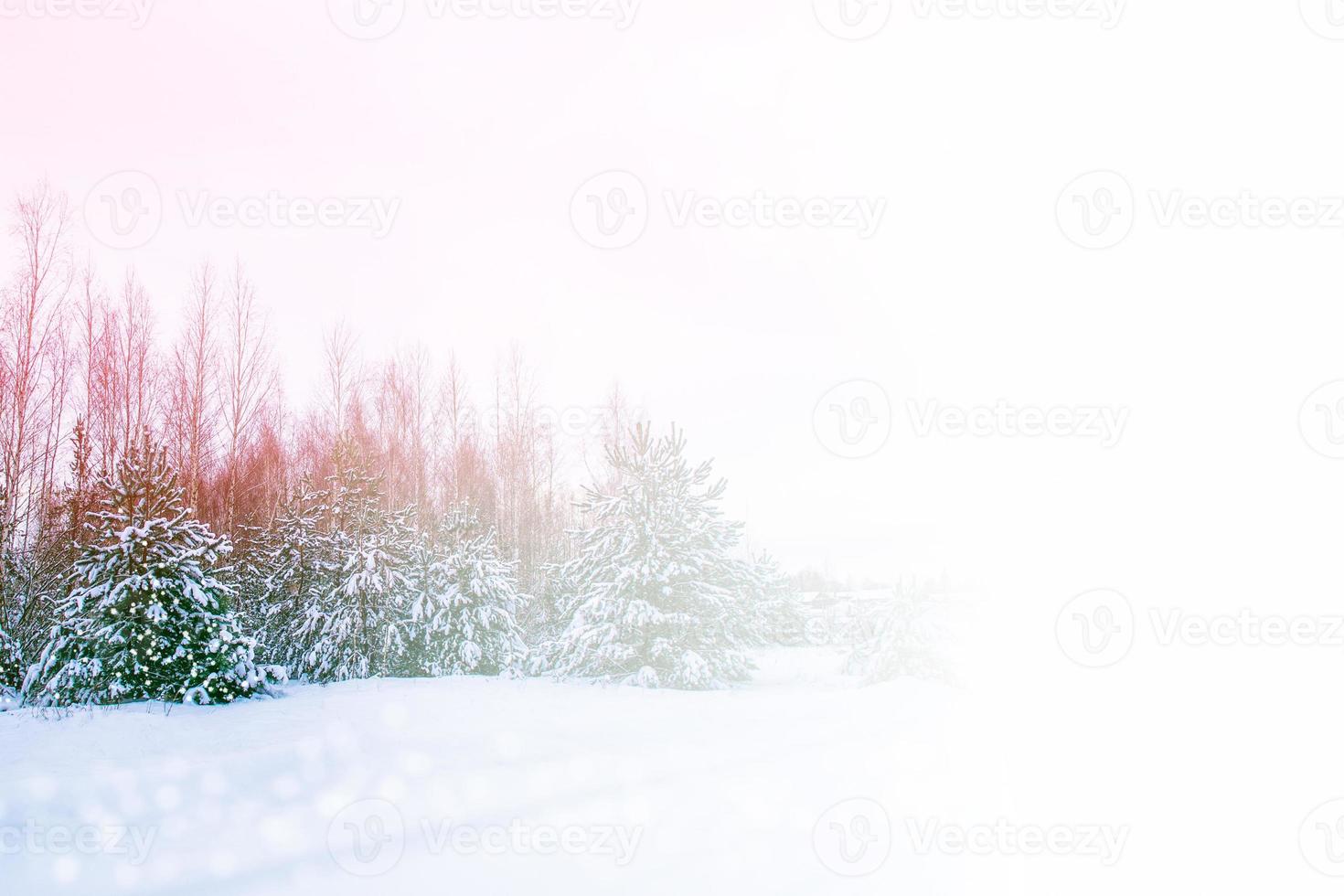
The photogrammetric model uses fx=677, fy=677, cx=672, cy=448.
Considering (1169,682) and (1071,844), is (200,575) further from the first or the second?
(1169,682)

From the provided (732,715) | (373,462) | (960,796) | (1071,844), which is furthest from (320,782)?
(373,462)

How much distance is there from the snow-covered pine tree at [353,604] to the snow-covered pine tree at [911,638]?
11.9m

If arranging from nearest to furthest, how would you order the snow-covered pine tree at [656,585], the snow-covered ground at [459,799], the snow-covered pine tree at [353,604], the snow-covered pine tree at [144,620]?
the snow-covered ground at [459,799] → the snow-covered pine tree at [144,620] → the snow-covered pine tree at [656,585] → the snow-covered pine tree at [353,604]

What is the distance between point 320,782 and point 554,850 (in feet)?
9.61

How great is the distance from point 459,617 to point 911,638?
11263mm

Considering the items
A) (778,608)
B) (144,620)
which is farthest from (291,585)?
(778,608)

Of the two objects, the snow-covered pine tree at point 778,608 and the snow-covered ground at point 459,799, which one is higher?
the snow-covered ground at point 459,799

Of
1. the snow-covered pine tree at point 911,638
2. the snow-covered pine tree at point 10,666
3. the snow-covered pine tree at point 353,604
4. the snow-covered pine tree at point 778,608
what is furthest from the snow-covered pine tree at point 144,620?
the snow-covered pine tree at point 778,608

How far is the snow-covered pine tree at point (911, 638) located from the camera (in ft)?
49.0

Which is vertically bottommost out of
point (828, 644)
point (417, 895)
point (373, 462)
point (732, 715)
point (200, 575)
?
point (828, 644)

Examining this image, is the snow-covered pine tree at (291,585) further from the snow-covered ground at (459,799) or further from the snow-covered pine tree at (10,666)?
the snow-covered ground at (459,799)

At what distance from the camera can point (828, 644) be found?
3097cm

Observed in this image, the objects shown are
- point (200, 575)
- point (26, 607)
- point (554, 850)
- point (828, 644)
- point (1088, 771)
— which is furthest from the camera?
point (828, 644)

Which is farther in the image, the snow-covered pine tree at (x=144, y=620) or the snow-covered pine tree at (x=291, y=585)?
the snow-covered pine tree at (x=291, y=585)
